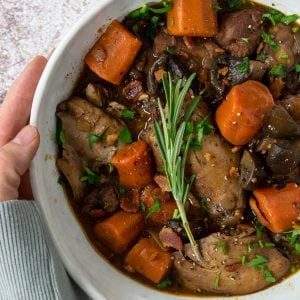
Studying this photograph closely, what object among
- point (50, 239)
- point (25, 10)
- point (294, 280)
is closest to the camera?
point (50, 239)

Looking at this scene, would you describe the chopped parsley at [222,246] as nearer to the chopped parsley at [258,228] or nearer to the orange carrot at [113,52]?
the chopped parsley at [258,228]

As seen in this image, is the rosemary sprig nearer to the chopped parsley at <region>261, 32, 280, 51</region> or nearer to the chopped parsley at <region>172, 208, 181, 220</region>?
the chopped parsley at <region>172, 208, 181, 220</region>

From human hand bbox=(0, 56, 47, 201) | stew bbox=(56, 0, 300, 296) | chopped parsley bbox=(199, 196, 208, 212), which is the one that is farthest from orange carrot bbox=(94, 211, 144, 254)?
human hand bbox=(0, 56, 47, 201)

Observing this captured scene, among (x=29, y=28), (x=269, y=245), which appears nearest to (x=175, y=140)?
(x=269, y=245)

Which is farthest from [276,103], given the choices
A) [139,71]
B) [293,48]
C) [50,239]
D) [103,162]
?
[50,239]

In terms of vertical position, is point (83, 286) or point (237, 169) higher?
point (237, 169)

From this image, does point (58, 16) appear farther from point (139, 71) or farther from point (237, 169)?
point (237, 169)
